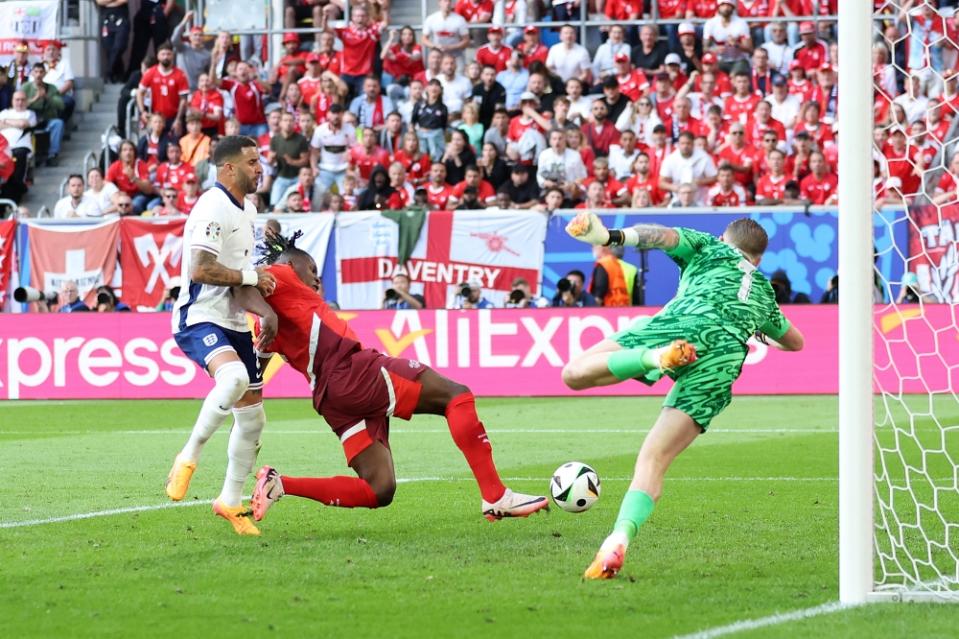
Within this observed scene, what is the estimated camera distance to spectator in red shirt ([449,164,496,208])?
2086cm

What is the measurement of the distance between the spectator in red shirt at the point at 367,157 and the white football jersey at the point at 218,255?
1348 cm

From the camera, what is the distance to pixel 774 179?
19844 mm

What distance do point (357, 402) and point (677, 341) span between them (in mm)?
2266

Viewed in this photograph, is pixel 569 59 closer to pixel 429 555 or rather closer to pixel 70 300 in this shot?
pixel 70 300

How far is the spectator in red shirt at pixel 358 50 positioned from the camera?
23.8 meters

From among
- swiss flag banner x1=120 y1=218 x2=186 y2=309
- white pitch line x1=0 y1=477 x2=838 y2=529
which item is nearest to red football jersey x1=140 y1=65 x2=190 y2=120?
swiss flag banner x1=120 y1=218 x2=186 y2=309

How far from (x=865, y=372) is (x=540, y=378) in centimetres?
1249

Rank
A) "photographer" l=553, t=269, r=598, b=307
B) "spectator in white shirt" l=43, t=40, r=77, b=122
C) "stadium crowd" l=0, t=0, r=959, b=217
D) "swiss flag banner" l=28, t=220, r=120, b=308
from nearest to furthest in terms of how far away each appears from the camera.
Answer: "photographer" l=553, t=269, r=598, b=307 → "stadium crowd" l=0, t=0, r=959, b=217 → "swiss flag banner" l=28, t=220, r=120, b=308 → "spectator in white shirt" l=43, t=40, r=77, b=122

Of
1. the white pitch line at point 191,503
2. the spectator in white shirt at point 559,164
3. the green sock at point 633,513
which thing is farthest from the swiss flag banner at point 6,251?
the green sock at point 633,513

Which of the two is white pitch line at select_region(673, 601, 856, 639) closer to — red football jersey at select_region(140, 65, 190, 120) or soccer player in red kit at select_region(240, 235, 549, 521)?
soccer player in red kit at select_region(240, 235, 549, 521)

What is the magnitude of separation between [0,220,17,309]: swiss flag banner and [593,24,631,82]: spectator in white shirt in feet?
28.5

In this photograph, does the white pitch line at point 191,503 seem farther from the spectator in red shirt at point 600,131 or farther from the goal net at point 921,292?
the spectator in red shirt at point 600,131

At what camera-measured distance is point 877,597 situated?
5969mm

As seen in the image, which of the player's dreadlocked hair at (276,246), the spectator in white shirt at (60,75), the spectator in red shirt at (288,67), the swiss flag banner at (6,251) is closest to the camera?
the player's dreadlocked hair at (276,246)
